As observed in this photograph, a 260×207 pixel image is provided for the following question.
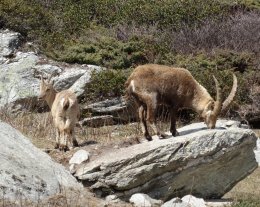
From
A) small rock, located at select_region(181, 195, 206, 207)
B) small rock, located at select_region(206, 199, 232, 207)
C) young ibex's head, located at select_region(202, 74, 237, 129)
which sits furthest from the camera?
young ibex's head, located at select_region(202, 74, 237, 129)

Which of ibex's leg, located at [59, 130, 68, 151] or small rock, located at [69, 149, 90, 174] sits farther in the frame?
ibex's leg, located at [59, 130, 68, 151]

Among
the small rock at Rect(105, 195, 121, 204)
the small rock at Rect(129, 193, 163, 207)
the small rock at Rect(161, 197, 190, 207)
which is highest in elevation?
the small rock at Rect(161, 197, 190, 207)

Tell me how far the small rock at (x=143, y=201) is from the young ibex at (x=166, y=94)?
158 centimetres

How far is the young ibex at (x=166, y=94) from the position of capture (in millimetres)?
11227

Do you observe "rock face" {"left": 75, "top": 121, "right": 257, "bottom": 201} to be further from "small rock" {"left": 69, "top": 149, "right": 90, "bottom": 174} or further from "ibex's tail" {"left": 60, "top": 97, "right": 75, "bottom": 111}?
"ibex's tail" {"left": 60, "top": 97, "right": 75, "bottom": 111}

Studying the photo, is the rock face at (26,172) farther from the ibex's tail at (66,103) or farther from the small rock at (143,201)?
the ibex's tail at (66,103)

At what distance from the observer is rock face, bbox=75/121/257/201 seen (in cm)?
1012

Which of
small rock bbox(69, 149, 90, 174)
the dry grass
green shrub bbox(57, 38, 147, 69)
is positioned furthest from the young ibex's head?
green shrub bbox(57, 38, 147, 69)

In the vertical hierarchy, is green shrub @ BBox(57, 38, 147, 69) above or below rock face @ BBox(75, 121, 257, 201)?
below

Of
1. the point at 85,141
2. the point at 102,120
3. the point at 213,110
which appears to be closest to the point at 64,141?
the point at 85,141

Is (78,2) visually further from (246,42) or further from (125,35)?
(246,42)

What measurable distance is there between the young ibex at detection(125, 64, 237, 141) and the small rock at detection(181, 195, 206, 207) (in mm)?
1514

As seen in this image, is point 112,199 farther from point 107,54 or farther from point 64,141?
point 107,54

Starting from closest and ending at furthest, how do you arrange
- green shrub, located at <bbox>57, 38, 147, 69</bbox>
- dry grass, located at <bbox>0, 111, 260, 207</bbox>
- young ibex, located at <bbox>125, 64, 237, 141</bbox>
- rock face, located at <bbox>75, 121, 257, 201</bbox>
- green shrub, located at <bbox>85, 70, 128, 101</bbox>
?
dry grass, located at <bbox>0, 111, 260, 207</bbox>
rock face, located at <bbox>75, 121, 257, 201</bbox>
young ibex, located at <bbox>125, 64, 237, 141</bbox>
green shrub, located at <bbox>85, 70, 128, 101</bbox>
green shrub, located at <bbox>57, 38, 147, 69</bbox>
